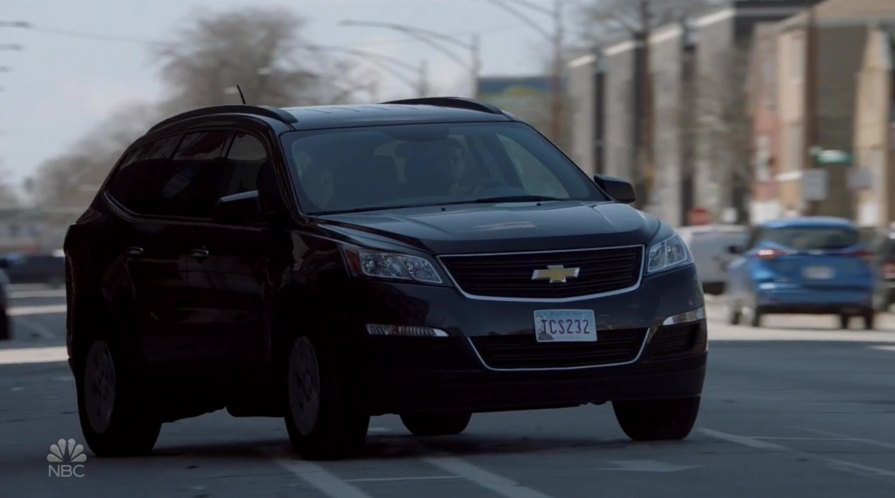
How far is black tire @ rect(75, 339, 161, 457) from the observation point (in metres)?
11.9

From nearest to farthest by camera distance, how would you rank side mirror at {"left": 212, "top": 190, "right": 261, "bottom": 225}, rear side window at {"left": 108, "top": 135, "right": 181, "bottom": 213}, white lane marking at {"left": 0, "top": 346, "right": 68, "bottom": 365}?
side mirror at {"left": 212, "top": 190, "right": 261, "bottom": 225} < rear side window at {"left": 108, "top": 135, "right": 181, "bottom": 213} < white lane marking at {"left": 0, "top": 346, "right": 68, "bottom": 365}

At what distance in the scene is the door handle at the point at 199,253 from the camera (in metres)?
11.3

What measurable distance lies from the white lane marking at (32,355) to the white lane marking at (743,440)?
14731 millimetres

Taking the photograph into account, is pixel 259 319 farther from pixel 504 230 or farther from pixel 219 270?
pixel 504 230

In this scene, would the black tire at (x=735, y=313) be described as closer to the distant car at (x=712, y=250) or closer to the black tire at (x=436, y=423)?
the distant car at (x=712, y=250)

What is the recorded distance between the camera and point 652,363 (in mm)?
10445

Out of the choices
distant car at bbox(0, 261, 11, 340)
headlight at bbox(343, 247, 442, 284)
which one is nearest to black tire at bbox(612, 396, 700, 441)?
headlight at bbox(343, 247, 442, 284)

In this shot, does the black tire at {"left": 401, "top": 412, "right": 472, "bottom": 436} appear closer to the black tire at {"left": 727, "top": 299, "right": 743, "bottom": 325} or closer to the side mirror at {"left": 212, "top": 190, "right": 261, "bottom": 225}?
the side mirror at {"left": 212, "top": 190, "right": 261, "bottom": 225}

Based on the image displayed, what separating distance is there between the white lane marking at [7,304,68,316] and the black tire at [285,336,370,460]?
41.2 meters

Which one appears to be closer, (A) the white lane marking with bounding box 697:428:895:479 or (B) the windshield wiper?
(A) the white lane marking with bounding box 697:428:895:479

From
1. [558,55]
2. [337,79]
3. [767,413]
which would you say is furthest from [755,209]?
[767,413]

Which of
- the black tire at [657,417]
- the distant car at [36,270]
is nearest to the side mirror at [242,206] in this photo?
the black tire at [657,417]

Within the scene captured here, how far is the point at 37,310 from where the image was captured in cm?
5656

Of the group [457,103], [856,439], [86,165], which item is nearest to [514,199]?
[457,103]
